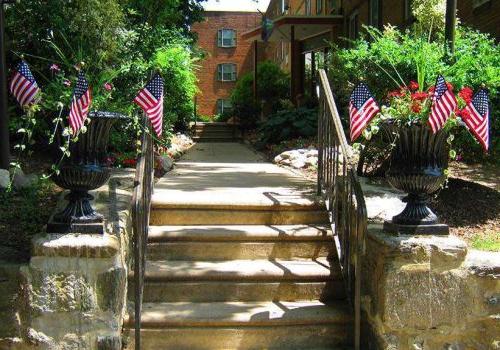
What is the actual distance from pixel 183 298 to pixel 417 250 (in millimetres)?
1707

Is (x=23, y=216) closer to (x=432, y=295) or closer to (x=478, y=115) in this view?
(x=432, y=295)

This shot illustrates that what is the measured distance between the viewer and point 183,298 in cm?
431

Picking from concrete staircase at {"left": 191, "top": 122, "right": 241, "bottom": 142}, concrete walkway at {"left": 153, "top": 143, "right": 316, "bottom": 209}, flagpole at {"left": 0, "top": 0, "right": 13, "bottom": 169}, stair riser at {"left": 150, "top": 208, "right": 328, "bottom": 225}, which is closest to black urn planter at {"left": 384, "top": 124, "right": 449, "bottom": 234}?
stair riser at {"left": 150, "top": 208, "right": 328, "bottom": 225}

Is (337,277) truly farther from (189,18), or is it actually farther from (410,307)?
(189,18)

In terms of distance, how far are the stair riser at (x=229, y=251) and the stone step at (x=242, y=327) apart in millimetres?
522

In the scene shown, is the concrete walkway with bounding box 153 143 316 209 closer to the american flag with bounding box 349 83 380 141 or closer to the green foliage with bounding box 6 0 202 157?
the green foliage with bounding box 6 0 202 157

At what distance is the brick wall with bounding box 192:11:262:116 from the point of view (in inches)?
1448

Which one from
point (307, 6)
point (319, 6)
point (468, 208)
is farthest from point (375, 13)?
point (468, 208)

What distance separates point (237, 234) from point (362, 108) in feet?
4.97

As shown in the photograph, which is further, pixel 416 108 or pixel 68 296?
pixel 416 108

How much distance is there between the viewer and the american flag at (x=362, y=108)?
387 cm

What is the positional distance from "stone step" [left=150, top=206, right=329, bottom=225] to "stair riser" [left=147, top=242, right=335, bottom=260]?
1.15 ft

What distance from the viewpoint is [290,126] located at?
38.1 feet

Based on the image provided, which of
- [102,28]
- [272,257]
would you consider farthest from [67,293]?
[102,28]
